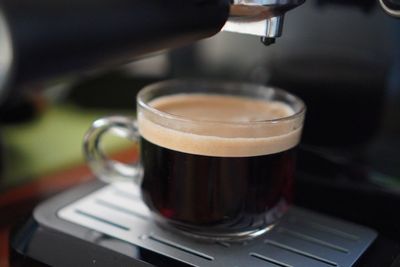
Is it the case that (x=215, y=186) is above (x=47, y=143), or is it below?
above

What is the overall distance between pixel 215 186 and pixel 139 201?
3.7 inches

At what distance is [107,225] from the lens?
0.41 meters

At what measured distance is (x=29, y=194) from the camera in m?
0.54

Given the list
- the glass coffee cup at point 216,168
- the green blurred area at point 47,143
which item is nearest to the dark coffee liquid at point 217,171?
the glass coffee cup at point 216,168

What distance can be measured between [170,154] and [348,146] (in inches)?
6.2

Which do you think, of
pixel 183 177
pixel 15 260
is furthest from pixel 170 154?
pixel 15 260

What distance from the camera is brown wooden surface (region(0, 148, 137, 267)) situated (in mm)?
484

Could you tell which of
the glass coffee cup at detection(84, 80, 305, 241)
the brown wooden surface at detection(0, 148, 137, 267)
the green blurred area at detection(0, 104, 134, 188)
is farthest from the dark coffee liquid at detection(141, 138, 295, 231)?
the green blurred area at detection(0, 104, 134, 188)

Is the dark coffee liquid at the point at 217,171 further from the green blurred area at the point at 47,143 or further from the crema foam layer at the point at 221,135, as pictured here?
the green blurred area at the point at 47,143

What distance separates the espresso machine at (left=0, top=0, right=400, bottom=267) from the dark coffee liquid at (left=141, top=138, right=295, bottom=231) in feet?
0.06

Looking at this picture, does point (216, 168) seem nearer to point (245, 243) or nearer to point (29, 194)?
point (245, 243)

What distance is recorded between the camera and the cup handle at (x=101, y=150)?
→ 0.43 meters

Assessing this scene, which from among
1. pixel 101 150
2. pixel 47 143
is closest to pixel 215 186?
pixel 101 150

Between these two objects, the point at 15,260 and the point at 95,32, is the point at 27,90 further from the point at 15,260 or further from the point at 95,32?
the point at 15,260
